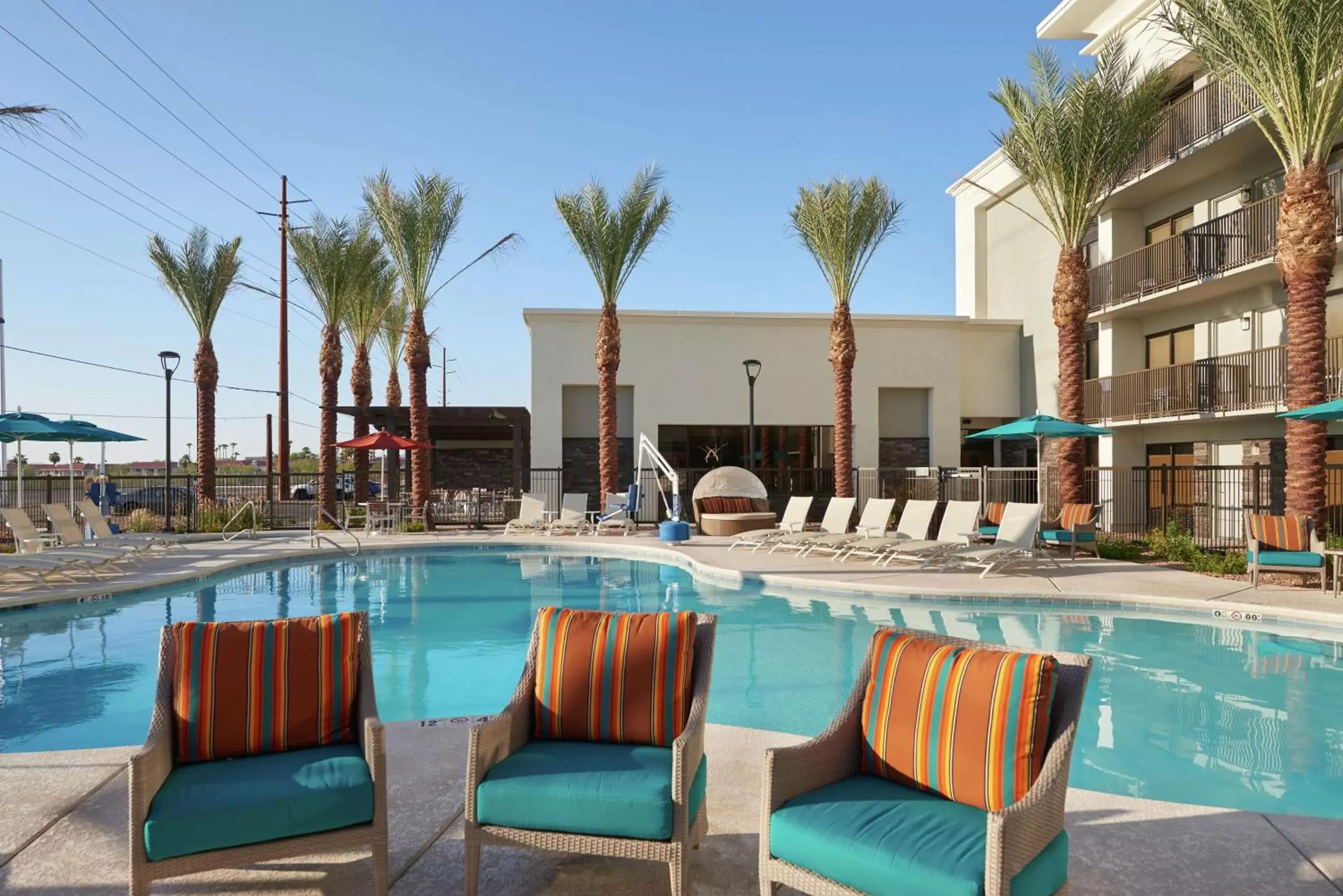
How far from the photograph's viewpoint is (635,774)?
2.90 metres

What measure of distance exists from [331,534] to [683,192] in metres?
10.7

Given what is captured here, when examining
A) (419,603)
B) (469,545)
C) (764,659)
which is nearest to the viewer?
(764,659)

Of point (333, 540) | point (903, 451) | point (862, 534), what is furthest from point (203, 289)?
point (903, 451)

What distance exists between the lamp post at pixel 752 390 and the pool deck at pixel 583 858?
14.9 meters

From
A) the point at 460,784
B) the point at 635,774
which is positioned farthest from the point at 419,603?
the point at 635,774

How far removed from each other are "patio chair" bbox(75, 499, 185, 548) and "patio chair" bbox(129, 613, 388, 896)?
12.0m

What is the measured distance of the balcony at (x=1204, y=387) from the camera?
1568 cm

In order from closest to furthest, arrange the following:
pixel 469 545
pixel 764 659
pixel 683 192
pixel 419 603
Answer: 1. pixel 764 659
2. pixel 419 603
3. pixel 469 545
4. pixel 683 192

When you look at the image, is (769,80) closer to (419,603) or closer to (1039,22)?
(1039,22)

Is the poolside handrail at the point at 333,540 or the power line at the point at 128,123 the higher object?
the power line at the point at 128,123

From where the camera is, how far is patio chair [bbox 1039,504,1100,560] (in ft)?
43.1

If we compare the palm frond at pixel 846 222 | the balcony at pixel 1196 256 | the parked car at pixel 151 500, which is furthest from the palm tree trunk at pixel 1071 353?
the parked car at pixel 151 500

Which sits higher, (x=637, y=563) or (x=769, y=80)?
(x=769, y=80)

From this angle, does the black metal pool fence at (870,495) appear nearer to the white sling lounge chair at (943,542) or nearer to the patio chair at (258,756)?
the white sling lounge chair at (943,542)
